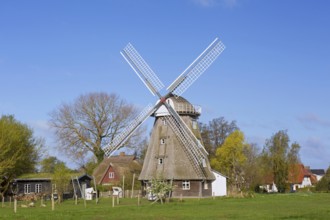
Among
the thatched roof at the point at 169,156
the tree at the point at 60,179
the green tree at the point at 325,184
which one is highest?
the thatched roof at the point at 169,156

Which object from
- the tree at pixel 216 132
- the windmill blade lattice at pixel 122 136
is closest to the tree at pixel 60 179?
the windmill blade lattice at pixel 122 136

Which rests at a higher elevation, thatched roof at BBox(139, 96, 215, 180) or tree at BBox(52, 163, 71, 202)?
thatched roof at BBox(139, 96, 215, 180)

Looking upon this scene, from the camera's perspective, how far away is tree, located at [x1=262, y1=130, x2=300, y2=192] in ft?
237

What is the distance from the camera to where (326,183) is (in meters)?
73.2

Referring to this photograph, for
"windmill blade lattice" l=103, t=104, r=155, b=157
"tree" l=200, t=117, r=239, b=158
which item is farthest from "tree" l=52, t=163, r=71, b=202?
"tree" l=200, t=117, r=239, b=158

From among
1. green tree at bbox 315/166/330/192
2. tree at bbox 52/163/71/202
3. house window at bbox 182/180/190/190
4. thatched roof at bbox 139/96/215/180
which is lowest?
green tree at bbox 315/166/330/192

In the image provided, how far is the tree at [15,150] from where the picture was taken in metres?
54.2

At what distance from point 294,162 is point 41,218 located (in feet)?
182

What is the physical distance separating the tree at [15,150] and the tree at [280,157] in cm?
3142

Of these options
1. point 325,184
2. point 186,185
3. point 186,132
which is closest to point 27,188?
point 186,185

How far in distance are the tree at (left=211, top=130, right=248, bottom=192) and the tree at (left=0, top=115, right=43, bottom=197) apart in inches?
902

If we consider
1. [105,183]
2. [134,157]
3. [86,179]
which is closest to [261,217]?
[86,179]

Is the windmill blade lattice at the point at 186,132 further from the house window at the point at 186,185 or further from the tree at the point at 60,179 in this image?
the tree at the point at 60,179

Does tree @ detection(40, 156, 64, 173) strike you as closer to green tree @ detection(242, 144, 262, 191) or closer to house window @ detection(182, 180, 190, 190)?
green tree @ detection(242, 144, 262, 191)
